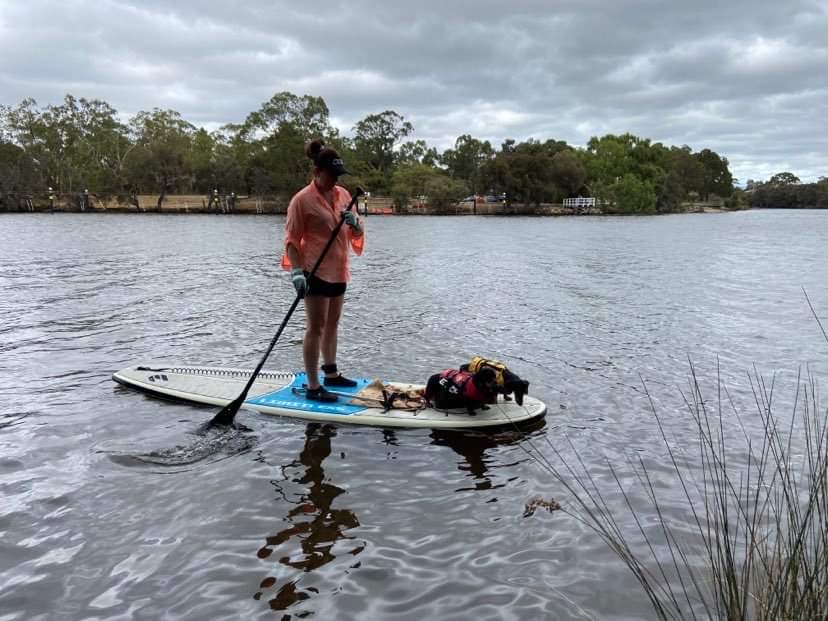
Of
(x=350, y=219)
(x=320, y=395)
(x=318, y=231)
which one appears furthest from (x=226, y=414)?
(x=350, y=219)

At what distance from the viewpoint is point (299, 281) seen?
6.98 m

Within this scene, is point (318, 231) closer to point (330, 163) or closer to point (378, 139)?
point (330, 163)

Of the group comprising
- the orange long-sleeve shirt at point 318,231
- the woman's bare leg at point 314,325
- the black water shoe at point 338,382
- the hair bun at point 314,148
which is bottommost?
the black water shoe at point 338,382

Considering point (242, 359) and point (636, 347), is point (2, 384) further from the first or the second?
point (636, 347)

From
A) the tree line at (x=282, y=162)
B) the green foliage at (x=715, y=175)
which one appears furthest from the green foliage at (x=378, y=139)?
the green foliage at (x=715, y=175)

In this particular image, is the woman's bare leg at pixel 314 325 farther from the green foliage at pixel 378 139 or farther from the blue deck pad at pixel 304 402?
the green foliage at pixel 378 139

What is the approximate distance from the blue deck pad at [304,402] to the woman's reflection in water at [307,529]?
1093 mm

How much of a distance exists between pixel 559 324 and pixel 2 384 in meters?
11.9

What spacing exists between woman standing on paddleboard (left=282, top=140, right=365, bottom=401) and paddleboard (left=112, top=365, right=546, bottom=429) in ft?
2.13

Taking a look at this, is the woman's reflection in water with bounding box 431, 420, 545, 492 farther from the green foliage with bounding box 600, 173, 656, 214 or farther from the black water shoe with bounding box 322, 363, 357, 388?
the green foliage with bounding box 600, 173, 656, 214

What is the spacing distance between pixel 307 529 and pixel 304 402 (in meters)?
2.94

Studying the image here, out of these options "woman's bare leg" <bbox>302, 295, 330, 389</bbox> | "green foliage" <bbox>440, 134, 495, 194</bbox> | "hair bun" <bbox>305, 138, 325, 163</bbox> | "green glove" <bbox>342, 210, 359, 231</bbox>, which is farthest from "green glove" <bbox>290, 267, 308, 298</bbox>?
"green foliage" <bbox>440, 134, 495, 194</bbox>

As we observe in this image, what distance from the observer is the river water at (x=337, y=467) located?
4332 mm

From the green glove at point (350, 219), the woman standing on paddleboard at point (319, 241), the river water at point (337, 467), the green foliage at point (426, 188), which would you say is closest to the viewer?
the river water at point (337, 467)
